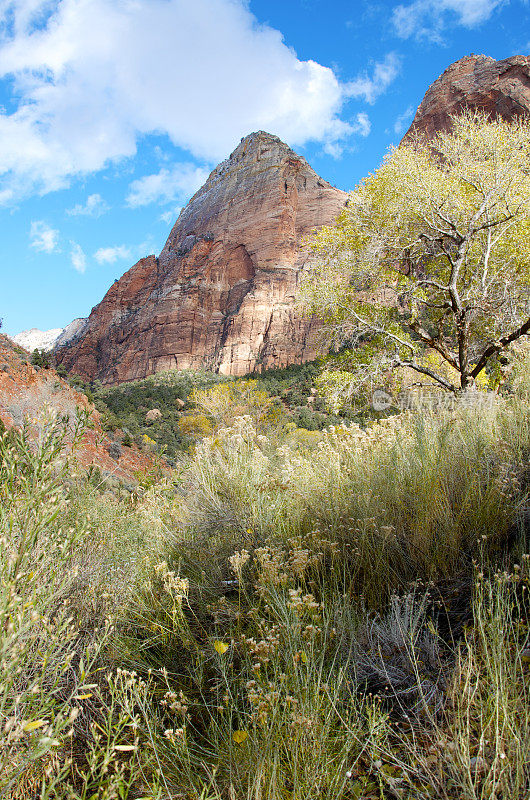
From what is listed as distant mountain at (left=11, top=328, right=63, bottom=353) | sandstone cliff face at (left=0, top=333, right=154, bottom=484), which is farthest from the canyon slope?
distant mountain at (left=11, top=328, right=63, bottom=353)

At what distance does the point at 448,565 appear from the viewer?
7.64 ft

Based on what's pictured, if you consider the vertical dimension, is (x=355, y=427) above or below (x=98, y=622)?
above

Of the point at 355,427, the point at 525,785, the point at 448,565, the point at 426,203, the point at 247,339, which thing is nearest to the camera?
the point at 525,785

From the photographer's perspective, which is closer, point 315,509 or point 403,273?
point 315,509

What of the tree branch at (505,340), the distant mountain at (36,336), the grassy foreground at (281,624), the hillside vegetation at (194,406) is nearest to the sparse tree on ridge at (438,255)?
the tree branch at (505,340)

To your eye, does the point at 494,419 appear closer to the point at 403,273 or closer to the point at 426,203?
the point at 426,203

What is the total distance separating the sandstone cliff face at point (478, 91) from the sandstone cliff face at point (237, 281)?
59.2 feet

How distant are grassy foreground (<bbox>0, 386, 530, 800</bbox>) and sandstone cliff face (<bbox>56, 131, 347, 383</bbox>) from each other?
2245 inches

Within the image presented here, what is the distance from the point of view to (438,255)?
29.5 ft

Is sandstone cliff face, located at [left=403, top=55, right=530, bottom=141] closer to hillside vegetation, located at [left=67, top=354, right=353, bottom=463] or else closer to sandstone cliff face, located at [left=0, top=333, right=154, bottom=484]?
hillside vegetation, located at [left=67, top=354, right=353, bottom=463]

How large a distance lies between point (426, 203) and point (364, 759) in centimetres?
998

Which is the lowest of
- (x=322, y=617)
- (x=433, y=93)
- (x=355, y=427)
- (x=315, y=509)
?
(x=322, y=617)

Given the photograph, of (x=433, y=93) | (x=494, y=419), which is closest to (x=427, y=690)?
(x=494, y=419)

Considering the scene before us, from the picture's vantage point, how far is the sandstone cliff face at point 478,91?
46969 mm
